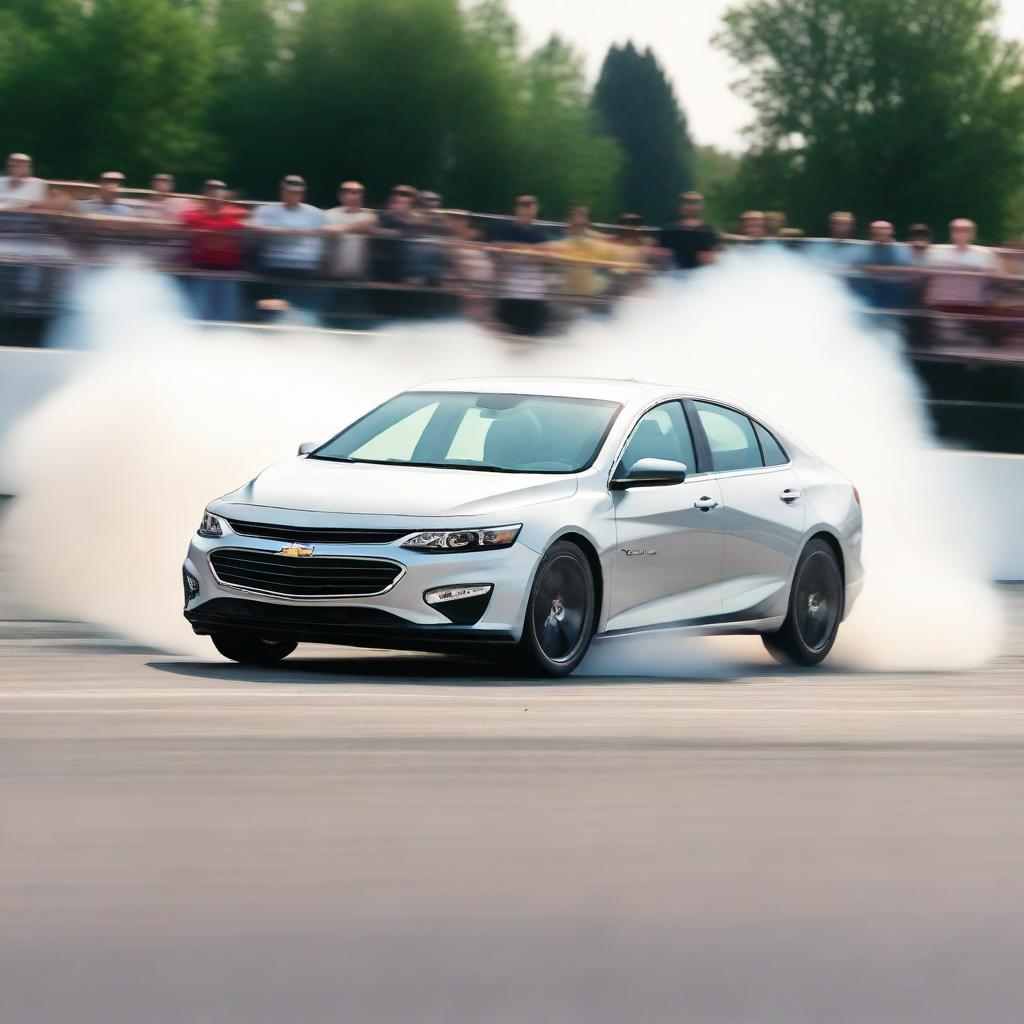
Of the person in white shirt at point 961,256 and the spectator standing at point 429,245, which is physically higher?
the person in white shirt at point 961,256

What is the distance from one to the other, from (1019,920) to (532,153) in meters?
77.4

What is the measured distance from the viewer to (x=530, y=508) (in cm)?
1005

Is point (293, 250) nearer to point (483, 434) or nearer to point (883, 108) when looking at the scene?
point (483, 434)

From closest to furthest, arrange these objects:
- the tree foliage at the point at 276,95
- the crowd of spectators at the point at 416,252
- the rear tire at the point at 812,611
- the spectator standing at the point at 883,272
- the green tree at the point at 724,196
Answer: the rear tire at the point at 812,611, the crowd of spectators at the point at 416,252, the spectator standing at the point at 883,272, the tree foliage at the point at 276,95, the green tree at the point at 724,196

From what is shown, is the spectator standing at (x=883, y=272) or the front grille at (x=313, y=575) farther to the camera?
the spectator standing at (x=883, y=272)

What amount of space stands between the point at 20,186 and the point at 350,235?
257cm

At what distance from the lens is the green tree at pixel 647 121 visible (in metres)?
160

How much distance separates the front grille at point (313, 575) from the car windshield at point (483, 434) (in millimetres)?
937

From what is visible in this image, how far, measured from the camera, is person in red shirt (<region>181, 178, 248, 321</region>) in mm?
17672

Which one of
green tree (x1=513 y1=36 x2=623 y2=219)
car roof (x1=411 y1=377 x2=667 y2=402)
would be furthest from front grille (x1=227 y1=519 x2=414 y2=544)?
green tree (x1=513 y1=36 x2=623 y2=219)

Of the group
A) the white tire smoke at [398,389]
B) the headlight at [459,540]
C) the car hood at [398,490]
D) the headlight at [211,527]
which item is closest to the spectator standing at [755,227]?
the white tire smoke at [398,389]

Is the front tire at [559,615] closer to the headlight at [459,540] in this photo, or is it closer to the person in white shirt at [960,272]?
the headlight at [459,540]

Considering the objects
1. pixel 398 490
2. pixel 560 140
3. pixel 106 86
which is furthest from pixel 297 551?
pixel 560 140

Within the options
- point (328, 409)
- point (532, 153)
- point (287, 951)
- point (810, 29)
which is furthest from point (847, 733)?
point (810, 29)
